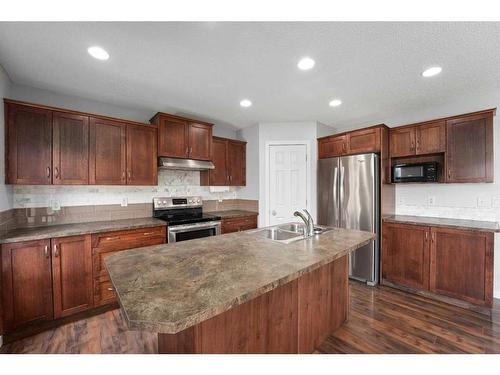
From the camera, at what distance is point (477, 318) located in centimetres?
224

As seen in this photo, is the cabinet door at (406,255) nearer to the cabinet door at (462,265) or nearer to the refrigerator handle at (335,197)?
the cabinet door at (462,265)

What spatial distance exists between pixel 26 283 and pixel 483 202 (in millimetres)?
4980

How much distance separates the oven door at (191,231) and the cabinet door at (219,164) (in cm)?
81

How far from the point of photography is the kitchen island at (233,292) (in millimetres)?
880

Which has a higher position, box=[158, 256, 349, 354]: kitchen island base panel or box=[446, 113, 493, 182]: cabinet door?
box=[446, 113, 493, 182]: cabinet door

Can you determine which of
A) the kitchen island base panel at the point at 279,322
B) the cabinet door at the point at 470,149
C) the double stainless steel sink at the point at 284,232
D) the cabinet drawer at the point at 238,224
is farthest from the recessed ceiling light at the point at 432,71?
the cabinet drawer at the point at 238,224

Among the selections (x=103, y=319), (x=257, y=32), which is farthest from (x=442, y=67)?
(x=103, y=319)

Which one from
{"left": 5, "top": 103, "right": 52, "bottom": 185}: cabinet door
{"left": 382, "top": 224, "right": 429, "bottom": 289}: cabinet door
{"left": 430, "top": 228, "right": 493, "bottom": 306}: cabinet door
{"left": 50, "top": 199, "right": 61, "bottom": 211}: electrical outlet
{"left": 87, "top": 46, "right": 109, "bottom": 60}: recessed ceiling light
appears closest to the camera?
{"left": 87, "top": 46, "right": 109, "bottom": 60}: recessed ceiling light

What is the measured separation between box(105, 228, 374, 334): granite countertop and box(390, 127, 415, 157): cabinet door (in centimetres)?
189

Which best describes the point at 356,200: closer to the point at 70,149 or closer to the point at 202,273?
the point at 202,273

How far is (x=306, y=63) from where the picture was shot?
202 cm

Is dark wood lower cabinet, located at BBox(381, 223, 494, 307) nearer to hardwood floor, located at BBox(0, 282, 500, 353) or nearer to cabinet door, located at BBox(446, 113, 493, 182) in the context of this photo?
hardwood floor, located at BBox(0, 282, 500, 353)

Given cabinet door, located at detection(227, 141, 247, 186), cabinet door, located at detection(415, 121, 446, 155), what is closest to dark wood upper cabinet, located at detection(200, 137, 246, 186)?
cabinet door, located at detection(227, 141, 247, 186)

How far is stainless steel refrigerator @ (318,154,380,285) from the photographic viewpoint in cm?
305
